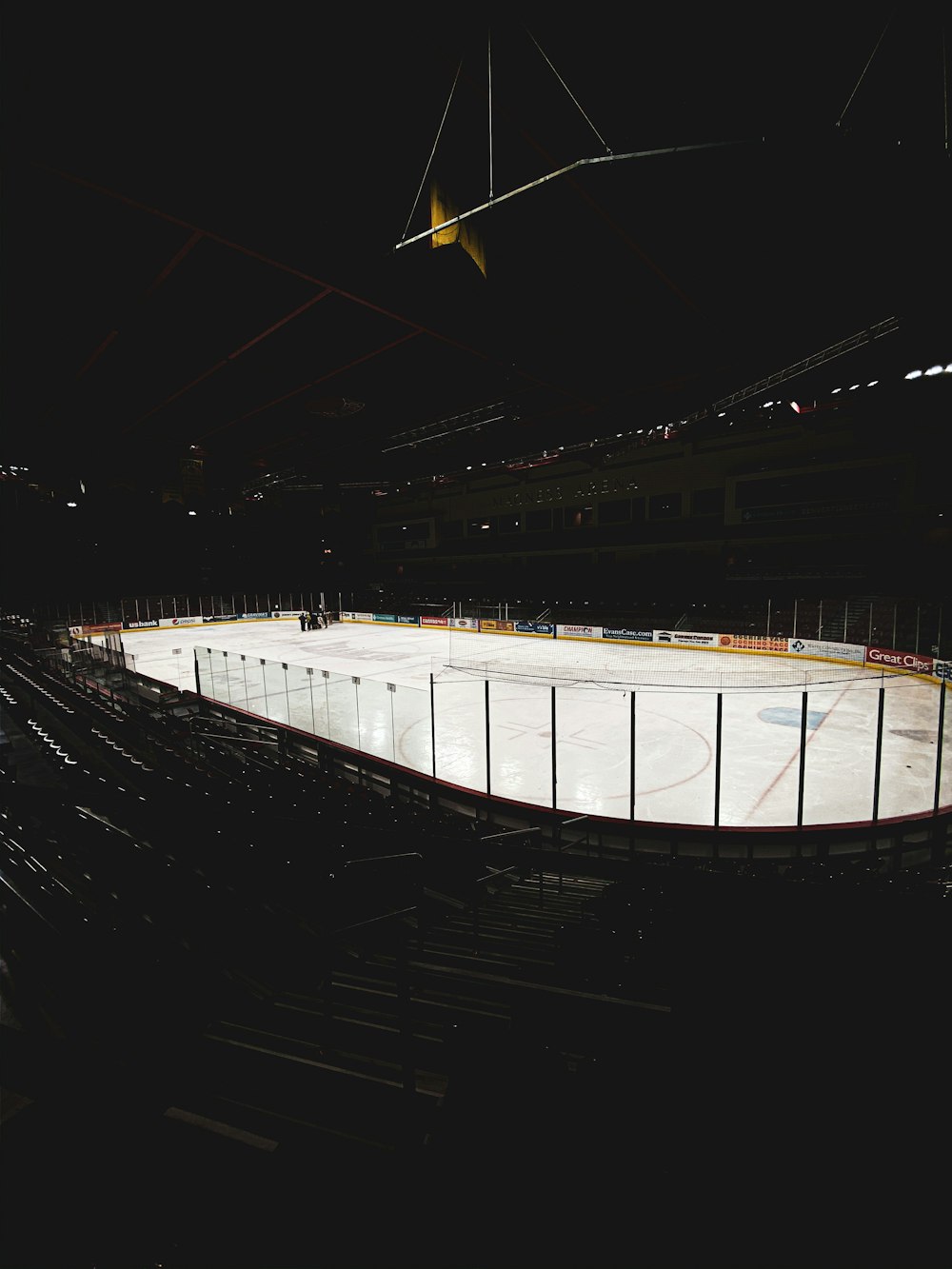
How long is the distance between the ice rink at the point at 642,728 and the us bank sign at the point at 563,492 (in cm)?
1647

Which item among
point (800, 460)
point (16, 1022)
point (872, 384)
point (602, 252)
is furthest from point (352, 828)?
point (800, 460)

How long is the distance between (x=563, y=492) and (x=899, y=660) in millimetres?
23481

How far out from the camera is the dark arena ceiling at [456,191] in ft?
11.5

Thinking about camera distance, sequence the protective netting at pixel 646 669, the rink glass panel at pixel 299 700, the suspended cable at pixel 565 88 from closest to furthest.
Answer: the suspended cable at pixel 565 88 < the rink glass panel at pixel 299 700 < the protective netting at pixel 646 669

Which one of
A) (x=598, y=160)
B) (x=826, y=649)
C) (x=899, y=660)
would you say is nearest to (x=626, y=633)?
(x=826, y=649)

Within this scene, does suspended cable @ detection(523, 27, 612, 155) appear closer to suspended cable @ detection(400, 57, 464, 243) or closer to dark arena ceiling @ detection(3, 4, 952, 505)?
dark arena ceiling @ detection(3, 4, 952, 505)

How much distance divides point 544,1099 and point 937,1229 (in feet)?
2.87

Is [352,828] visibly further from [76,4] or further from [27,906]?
[76,4]

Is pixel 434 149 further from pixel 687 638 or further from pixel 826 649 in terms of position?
pixel 687 638

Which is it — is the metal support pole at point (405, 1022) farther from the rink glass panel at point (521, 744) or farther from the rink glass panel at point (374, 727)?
the rink glass panel at point (374, 727)

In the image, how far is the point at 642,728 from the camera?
11406 millimetres

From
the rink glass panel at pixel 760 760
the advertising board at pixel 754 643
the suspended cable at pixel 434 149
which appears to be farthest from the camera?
the advertising board at pixel 754 643

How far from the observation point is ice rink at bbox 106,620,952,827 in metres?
8.28

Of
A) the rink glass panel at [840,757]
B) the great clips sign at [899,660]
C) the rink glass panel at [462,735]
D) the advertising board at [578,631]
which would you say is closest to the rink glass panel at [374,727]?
the rink glass panel at [462,735]
